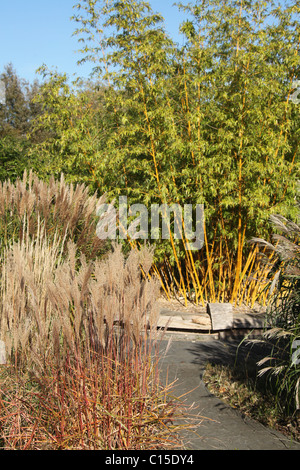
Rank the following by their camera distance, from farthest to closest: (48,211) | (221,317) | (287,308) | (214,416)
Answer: (221,317)
(48,211)
(214,416)
(287,308)

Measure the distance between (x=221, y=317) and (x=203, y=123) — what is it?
2.60 meters

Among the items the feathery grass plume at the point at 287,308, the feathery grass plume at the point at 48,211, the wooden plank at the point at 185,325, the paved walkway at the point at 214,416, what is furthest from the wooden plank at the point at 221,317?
the feathery grass plume at the point at 287,308

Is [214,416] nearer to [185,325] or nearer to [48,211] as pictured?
[48,211]

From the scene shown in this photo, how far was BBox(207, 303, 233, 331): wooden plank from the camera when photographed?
16.5 feet

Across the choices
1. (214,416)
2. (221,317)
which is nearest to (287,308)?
(214,416)

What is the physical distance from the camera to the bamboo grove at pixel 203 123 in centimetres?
536

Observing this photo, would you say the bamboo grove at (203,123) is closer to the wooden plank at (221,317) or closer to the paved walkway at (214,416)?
the wooden plank at (221,317)

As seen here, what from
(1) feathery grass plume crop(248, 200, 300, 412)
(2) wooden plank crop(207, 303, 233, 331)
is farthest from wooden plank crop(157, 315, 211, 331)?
(1) feathery grass plume crop(248, 200, 300, 412)

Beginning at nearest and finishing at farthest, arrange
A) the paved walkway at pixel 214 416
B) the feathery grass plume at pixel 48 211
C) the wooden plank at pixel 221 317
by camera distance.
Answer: the paved walkway at pixel 214 416 < the feathery grass plume at pixel 48 211 < the wooden plank at pixel 221 317

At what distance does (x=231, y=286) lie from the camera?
612 centimetres

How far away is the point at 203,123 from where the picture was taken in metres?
5.86

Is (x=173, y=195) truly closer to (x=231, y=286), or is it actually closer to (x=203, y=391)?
(x=231, y=286)

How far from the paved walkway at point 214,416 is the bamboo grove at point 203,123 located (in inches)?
70.3
